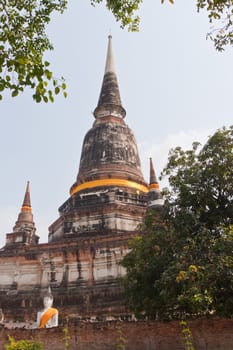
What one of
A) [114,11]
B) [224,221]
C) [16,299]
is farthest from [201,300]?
[16,299]

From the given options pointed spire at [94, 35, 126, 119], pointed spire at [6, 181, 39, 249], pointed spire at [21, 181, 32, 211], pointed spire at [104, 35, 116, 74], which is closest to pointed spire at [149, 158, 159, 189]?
pointed spire at [94, 35, 126, 119]

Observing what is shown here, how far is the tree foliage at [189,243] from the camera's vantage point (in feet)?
31.8

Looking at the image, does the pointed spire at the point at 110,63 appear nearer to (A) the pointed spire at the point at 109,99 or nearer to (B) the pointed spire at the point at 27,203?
(A) the pointed spire at the point at 109,99

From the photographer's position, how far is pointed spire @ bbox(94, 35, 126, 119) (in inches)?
1103

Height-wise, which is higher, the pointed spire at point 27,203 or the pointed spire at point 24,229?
the pointed spire at point 27,203

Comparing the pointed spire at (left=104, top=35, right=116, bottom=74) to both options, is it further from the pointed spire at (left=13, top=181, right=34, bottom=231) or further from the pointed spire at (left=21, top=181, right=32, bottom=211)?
the pointed spire at (left=13, top=181, right=34, bottom=231)

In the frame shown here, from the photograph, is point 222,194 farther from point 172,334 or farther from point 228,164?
point 172,334

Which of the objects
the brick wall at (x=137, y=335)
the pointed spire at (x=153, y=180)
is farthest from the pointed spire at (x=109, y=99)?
the brick wall at (x=137, y=335)

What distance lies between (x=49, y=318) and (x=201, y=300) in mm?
7062

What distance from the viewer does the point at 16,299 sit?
1819 centimetres

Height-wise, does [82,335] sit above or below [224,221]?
below

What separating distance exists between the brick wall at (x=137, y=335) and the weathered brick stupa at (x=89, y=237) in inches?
196

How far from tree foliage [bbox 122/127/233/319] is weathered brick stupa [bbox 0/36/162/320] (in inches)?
229

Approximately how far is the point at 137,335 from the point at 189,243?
3318 millimetres
